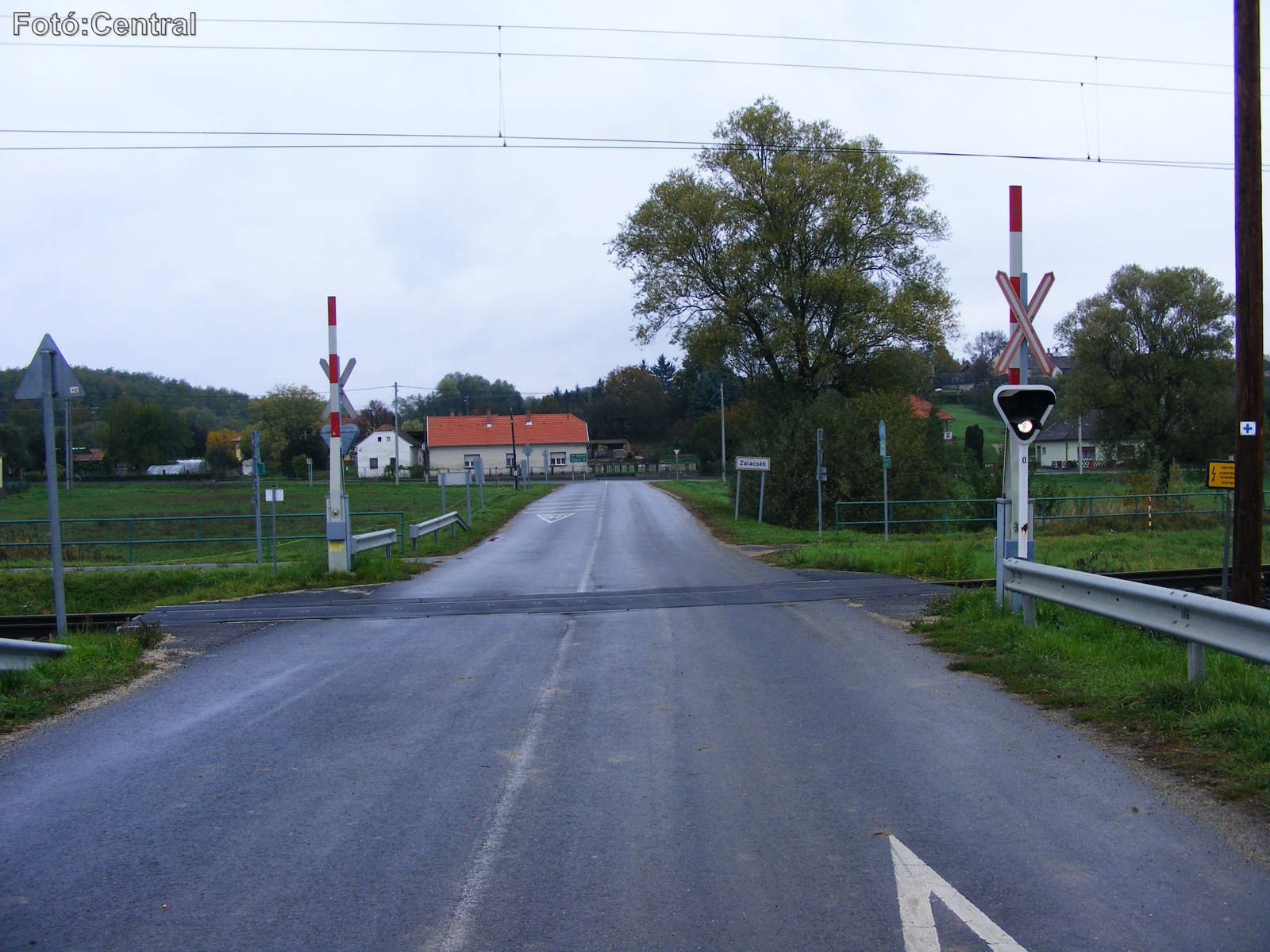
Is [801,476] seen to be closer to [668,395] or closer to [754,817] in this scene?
[754,817]

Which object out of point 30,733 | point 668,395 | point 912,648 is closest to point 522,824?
point 30,733

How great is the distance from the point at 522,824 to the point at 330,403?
521 inches

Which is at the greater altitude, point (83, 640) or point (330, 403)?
point (330, 403)

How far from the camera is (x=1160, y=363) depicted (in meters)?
51.8

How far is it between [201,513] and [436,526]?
24.3 metres

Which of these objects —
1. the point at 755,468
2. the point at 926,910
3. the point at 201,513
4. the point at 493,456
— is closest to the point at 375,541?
the point at 755,468

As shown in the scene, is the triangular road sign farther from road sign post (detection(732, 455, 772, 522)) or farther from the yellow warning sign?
road sign post (detection(732, 455, 772, 522))

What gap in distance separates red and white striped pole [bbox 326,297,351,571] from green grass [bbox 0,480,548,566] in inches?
207

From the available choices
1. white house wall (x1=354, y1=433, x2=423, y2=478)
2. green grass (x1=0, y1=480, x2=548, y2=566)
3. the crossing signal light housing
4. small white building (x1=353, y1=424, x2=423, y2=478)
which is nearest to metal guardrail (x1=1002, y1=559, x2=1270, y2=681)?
the crossing signal light housing

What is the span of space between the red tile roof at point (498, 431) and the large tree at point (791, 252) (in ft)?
216

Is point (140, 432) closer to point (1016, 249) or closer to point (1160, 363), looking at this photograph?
point (1160, 363)

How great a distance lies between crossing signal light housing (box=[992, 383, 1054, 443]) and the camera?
32.0 ft

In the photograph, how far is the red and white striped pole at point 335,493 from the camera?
671 inches

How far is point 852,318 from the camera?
36031mm
